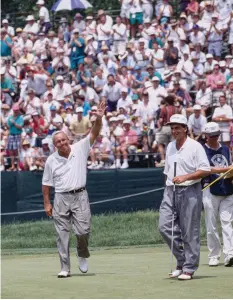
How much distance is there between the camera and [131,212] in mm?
24359

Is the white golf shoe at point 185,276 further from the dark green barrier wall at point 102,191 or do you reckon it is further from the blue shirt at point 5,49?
the blue shirt at point 5,49

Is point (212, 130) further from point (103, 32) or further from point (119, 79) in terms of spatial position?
point (103, 32)

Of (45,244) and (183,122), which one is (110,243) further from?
(183,122)

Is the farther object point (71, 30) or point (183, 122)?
point (71, 30)

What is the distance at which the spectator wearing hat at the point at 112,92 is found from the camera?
27.4m

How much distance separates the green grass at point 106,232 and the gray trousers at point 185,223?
7856 mm

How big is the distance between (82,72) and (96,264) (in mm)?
14696

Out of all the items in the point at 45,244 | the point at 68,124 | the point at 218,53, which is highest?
the point at 218,53

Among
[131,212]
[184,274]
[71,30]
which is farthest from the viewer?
[71,30]

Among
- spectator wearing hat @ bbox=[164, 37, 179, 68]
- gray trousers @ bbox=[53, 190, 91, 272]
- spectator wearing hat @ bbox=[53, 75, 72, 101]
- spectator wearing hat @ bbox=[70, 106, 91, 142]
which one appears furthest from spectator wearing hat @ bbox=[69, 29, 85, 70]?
gray trousers @ bbox=[53, 190, 91, 272]

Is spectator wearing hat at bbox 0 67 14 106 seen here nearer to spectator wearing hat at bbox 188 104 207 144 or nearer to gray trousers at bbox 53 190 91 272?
spectator wearing hat at bbox 188 104 207 144

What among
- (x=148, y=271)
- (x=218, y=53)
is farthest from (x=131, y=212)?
(x=148, y=271)

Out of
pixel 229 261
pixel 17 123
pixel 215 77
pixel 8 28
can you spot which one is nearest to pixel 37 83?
pixel 17 123

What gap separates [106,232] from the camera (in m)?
22.1
